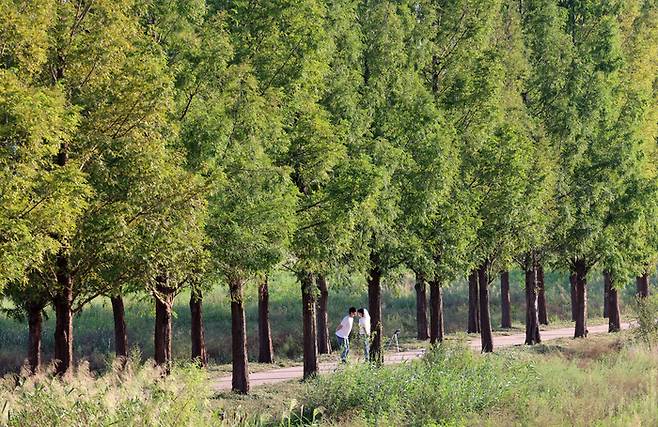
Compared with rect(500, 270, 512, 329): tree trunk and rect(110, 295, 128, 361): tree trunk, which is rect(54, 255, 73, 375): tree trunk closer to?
rect(110, 295, 128, 361): tree trunk

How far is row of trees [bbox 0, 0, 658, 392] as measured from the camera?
67.0ft

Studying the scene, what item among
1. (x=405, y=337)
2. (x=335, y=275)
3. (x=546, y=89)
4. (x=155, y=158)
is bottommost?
(x=405, y=337)

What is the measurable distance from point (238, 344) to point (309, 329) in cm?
271

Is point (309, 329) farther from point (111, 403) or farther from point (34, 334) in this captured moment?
point (111, 403)

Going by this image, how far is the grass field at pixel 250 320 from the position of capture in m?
37.8

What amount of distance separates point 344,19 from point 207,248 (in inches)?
345

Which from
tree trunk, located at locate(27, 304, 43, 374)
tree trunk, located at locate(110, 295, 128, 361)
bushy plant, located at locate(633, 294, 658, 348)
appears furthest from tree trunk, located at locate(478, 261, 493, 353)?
tree trunk, located at locate(27, 304, 43, 374)

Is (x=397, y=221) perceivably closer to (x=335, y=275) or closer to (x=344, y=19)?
(x=335, y=275)

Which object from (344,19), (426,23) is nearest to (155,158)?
(344,19)

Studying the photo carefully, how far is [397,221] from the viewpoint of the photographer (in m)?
29.5

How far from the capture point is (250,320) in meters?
45.6

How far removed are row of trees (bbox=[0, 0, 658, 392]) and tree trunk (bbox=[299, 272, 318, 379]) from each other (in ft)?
0.21

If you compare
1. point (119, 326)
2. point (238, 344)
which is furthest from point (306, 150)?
point (119, 326)

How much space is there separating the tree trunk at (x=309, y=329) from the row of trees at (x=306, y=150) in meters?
0.06
